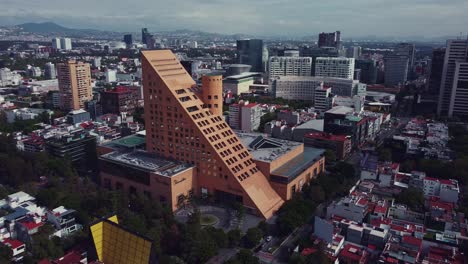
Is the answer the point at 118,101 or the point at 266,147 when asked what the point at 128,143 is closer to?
the point at 266,147

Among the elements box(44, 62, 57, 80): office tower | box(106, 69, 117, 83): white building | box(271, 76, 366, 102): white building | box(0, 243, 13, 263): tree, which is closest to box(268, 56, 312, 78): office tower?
box(271, 76, 366, 102): white building

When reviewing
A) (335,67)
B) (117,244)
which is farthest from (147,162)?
(335,67)

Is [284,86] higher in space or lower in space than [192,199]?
higher

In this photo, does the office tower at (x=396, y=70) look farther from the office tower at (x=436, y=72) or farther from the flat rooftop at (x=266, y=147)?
the flat rooftop at (x=266, y=147)

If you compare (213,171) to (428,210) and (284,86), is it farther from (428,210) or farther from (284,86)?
(284,86)

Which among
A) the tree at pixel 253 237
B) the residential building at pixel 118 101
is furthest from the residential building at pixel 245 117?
the tree at pixel 253 237

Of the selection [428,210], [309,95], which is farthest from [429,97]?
[428,210]
